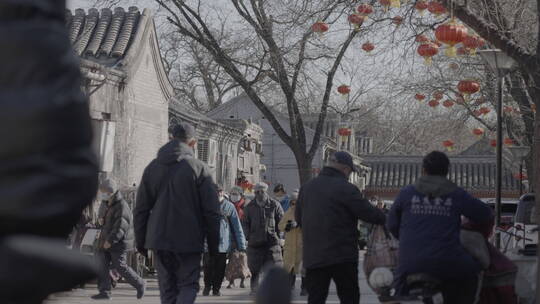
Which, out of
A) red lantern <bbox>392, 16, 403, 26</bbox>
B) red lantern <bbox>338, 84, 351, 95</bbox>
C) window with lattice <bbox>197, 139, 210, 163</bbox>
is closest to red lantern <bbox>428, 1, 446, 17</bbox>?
red lantern <bbox>392, 16, 403, 26</bbox>

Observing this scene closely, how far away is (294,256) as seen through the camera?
684 inches

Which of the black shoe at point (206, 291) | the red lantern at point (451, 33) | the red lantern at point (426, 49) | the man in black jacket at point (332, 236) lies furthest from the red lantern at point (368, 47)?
the man in black jacket at point (332, 236)

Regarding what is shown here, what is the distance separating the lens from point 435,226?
836 centimetres

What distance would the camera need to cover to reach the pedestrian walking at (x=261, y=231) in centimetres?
1764

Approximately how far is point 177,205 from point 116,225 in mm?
6699

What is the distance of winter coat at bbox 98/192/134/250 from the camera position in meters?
15.9

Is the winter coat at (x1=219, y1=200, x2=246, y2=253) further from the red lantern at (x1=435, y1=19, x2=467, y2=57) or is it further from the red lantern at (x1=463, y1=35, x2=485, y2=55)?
the red lantern at (x1=463, y1=35, x2=485, y2=55)

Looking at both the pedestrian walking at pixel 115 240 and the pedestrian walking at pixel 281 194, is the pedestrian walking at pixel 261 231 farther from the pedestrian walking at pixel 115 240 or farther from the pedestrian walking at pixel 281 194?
the pedestrian walking at pixel 281 194

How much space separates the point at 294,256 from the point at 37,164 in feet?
52.1

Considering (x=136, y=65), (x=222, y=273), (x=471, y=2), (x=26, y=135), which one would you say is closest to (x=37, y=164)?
(x=26, y=135)

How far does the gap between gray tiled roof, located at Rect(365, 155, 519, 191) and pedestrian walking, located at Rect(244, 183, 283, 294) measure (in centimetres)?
5348

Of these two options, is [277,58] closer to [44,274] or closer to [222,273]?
[222,273]

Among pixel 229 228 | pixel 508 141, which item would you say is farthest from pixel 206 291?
pixel 508 141

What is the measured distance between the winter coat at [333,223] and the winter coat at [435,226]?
1201mm
